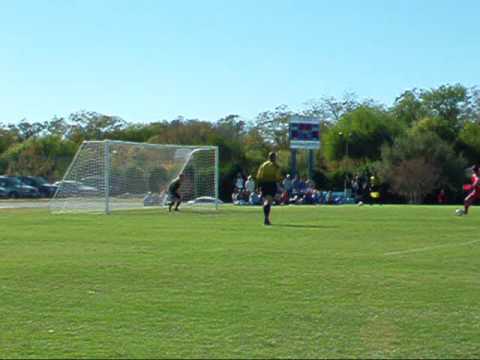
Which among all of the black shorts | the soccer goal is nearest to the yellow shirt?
the black shorts

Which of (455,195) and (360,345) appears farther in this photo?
(455,195)

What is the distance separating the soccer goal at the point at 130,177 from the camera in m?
34.6

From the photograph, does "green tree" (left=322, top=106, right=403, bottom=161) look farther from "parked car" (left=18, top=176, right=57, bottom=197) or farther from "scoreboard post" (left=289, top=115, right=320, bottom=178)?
"parked car" (left=18, top=176, right=57, bottom=197)

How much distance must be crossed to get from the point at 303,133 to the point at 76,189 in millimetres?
28969

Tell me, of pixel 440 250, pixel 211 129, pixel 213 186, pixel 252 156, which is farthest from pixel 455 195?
pixel 440 250

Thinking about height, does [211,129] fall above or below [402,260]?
Result: above

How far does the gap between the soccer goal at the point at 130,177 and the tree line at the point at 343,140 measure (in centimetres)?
2381

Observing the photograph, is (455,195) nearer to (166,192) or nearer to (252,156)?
(252,156)

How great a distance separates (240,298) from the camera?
376 inches

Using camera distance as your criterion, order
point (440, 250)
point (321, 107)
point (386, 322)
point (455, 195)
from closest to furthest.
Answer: point (386, 322) < point (440, 250) < point (455, 195) < point (321, 107)

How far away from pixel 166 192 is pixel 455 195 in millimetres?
39696

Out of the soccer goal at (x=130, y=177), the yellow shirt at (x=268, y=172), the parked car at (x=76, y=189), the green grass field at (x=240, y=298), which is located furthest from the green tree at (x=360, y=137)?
the green grass field at (x=240, y=298)

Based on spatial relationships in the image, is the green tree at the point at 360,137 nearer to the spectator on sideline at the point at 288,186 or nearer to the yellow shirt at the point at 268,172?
the spectator on sideline at the point at 288,186

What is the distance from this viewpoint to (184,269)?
1223 cm
